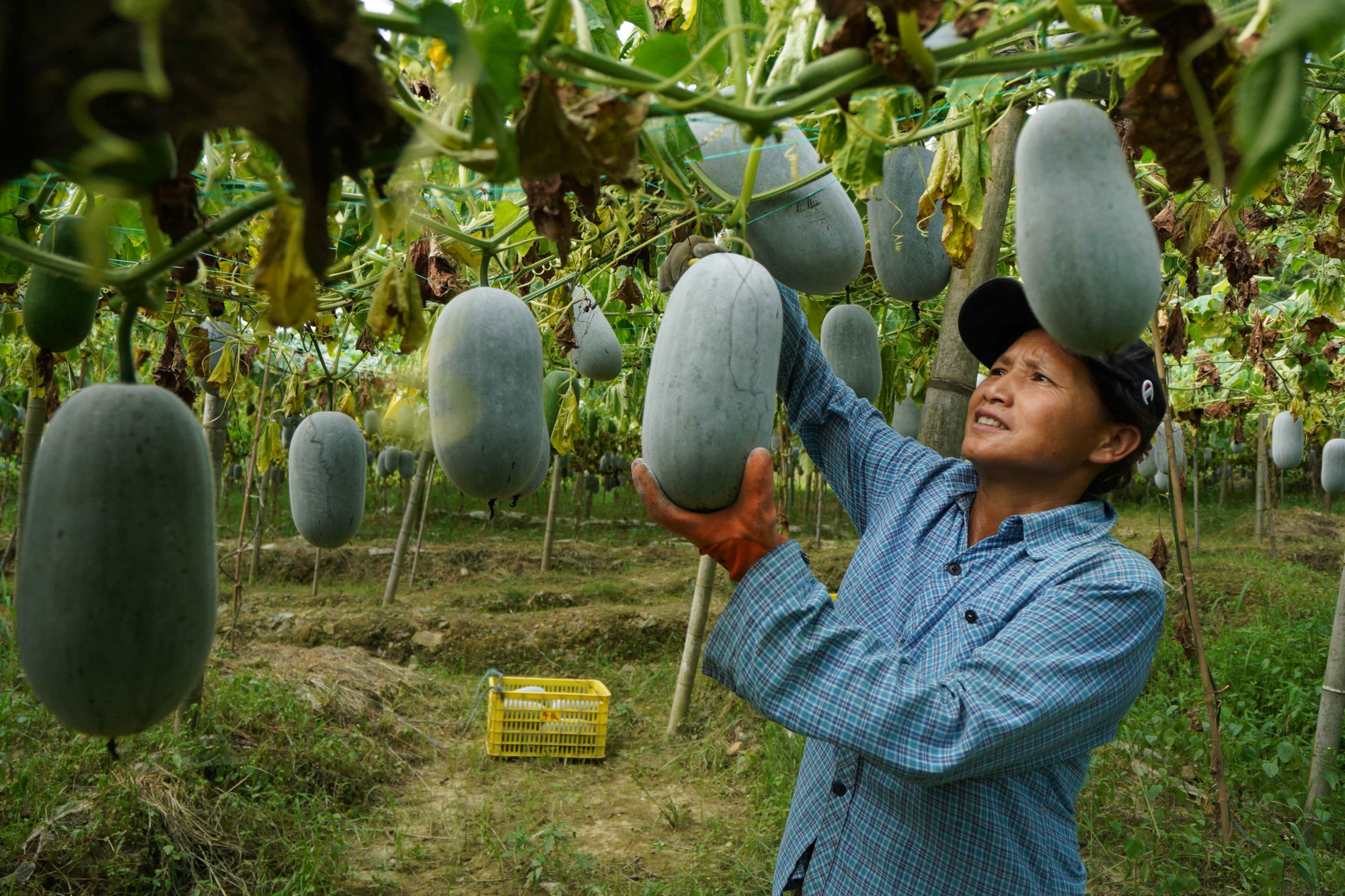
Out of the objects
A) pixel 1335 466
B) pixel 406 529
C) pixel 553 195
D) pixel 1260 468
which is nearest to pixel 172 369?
pixel 553 195

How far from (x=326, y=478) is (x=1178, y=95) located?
1789mm

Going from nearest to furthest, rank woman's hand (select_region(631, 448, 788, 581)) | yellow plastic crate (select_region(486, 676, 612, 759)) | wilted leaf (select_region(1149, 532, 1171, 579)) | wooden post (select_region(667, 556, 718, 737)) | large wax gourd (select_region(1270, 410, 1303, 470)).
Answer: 1. woman's hand (select_region(631, 448, 788, 581))
2. wilted leaf (select_region(1149, 532, 1171, 579))
3. wooden post (select_region(667, 556, 718, 737))
4. yellow plastic crate (select_region(486, 676, 612, 759))
5. large wax gourd (select_region(1270, 410, 1303, 470))

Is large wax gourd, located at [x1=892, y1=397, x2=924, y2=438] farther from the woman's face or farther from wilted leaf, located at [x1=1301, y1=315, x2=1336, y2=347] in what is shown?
the woman's face

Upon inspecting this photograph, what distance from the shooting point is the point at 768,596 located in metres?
1.33

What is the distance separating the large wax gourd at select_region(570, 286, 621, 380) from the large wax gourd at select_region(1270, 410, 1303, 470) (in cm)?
808

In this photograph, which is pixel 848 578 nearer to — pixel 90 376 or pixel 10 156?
pixel 10 156

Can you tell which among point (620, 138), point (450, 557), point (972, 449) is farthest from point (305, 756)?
point (450, 557)

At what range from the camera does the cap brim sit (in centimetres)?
183

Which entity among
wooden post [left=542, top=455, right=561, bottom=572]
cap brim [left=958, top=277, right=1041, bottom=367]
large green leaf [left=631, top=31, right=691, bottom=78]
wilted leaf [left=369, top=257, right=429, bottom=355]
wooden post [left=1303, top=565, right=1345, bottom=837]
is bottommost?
wooden post [left=542, top=455, right=561, bottom=572]

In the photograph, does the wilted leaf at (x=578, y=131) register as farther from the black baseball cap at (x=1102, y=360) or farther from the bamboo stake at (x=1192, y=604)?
the bamboo stake at (x=1192, y=604)

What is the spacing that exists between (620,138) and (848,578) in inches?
52.8

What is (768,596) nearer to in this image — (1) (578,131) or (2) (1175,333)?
(1) (578,131)

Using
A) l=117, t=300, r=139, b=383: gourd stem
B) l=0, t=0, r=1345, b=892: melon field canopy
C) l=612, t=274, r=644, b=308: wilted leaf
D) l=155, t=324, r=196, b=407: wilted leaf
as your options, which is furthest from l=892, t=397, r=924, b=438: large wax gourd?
l=117, t=300, r=139, b=383: gourd stem

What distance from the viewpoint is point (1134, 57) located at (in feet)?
2.87
